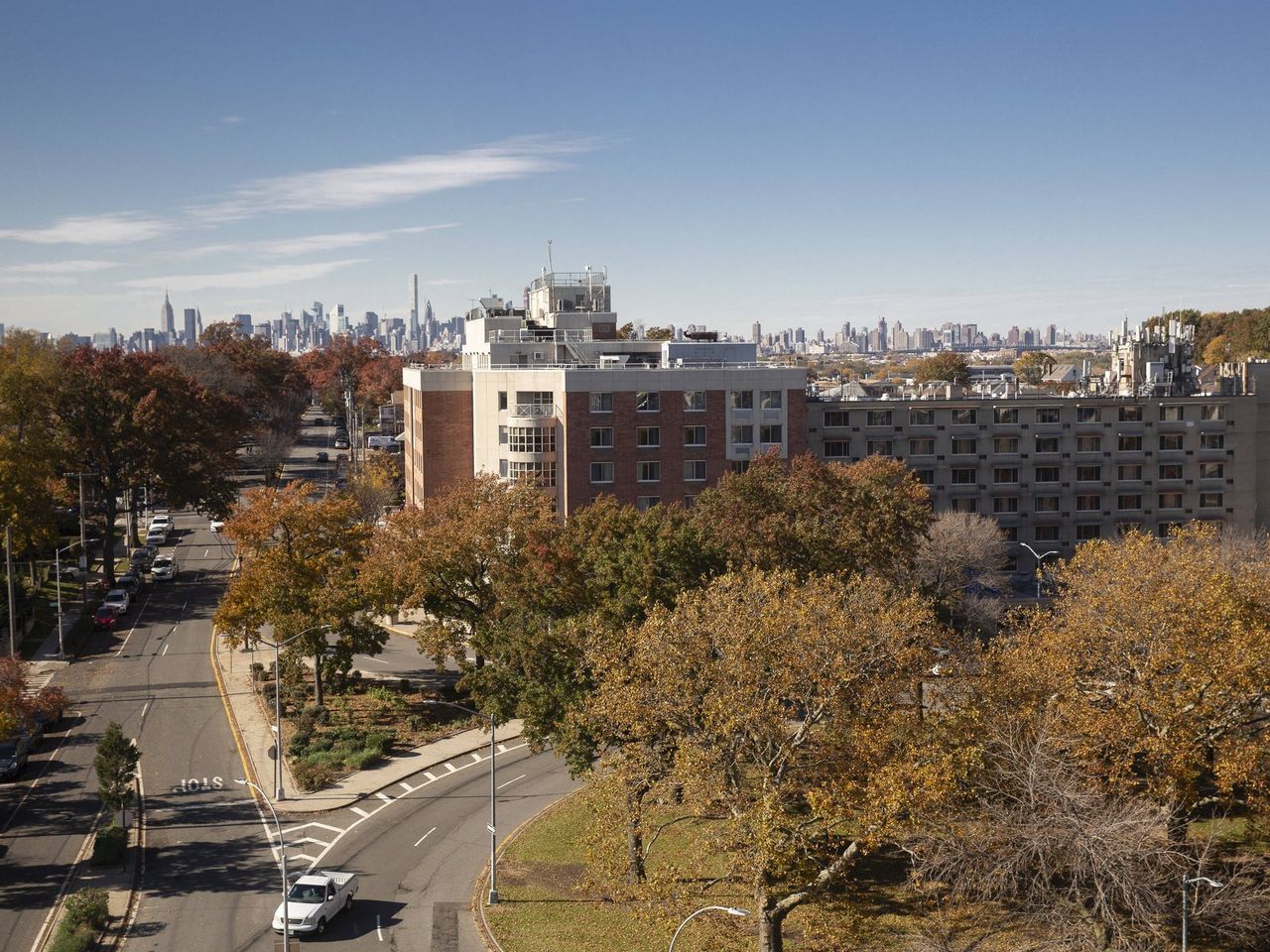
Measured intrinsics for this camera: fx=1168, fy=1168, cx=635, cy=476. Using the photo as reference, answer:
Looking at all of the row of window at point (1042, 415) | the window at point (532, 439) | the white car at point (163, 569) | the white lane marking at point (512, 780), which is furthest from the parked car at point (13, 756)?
the row of window at point (1042, 415)

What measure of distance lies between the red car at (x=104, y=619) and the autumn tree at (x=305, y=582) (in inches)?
767

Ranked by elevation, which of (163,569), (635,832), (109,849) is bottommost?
(109,849)

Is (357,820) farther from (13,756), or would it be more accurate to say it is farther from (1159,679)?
(1159,679)

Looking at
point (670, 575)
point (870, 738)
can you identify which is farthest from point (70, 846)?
point (870, 738)

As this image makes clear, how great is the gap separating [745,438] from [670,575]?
116 ft

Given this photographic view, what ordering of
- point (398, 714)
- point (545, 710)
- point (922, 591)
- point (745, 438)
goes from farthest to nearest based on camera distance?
point (745, 438) < point (922, 591) < point (398, 714) < point (545, 710)

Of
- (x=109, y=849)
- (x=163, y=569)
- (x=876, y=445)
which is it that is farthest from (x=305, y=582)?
(x=876, y=445)

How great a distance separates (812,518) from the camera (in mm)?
62125

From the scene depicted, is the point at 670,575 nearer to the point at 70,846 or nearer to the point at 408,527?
the point at 408,527

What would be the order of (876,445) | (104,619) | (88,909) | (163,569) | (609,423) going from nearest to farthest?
(88,909) < (104,619) < (609,423) < (163,569) < (876,445)

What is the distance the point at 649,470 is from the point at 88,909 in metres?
52.1

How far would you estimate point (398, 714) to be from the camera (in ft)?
206

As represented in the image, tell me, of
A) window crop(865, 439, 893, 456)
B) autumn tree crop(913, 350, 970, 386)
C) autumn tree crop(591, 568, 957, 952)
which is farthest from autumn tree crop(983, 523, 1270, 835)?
autumn tree crop(913, 350, 970, 386)

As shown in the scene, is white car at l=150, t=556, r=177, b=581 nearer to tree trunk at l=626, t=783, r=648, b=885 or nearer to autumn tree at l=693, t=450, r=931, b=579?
autumn tree at l=693, t=450, r=931, b=579
